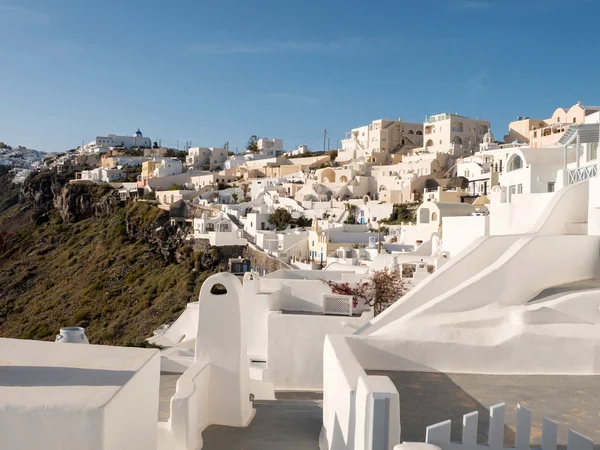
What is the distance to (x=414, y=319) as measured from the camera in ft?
24.3

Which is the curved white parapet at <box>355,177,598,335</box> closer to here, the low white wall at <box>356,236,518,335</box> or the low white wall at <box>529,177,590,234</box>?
the low white wall at <box>356,236,518,335</box>

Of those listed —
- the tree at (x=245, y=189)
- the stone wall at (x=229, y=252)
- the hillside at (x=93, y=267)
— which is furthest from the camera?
the tree at (x=245, y=189)

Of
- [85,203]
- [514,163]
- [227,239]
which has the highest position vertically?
[85,203]

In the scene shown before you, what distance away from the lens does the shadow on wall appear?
400cm

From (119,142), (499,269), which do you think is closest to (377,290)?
(499,269)

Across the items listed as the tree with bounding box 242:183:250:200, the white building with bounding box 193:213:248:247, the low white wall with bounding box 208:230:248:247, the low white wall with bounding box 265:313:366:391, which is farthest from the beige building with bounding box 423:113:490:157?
the low white wall with bounding box 265:313:366:391

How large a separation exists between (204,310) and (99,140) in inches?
4067

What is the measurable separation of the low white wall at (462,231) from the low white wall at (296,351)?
4.66 m

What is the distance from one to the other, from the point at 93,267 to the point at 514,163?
139ft

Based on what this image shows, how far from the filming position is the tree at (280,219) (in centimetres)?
4171

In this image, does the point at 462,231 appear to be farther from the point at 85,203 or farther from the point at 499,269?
the point at 85,203

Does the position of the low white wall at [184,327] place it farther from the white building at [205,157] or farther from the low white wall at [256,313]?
the white building at [205,157]

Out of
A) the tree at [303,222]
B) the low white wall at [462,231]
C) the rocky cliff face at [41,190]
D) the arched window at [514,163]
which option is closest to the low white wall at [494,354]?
the low white wall at [462,231]

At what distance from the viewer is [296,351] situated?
10.4 meters
